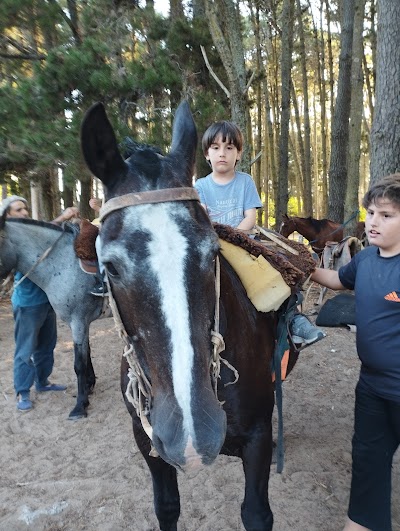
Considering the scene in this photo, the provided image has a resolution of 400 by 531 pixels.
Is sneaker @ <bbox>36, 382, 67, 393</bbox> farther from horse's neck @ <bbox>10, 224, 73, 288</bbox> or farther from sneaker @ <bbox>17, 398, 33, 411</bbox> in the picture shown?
horse's neck @ <bbox>10, 224, 73, 288</bbox>

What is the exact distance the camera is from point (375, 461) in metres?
2.08

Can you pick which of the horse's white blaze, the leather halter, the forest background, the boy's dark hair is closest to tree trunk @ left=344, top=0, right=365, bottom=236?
the forest background

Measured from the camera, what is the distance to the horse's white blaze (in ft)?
4.02

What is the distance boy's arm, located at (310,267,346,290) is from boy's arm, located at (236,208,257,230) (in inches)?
20.1

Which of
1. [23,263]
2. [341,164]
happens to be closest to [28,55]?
[23,263]

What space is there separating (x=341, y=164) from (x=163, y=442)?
1001 cm

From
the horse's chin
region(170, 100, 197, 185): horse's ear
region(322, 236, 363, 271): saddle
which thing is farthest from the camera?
region(322, 236, 363, 271): saddle

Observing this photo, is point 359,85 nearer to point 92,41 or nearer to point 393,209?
point 92,41

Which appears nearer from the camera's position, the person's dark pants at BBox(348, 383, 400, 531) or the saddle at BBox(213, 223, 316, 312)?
the saddle at BBox(213, 223, 316, 312)

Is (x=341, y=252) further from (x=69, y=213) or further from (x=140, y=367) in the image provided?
(x=140, y=367)

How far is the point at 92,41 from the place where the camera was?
21.3 feet

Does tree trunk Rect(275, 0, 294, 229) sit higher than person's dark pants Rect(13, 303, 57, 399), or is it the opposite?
tree trunk Rect(275, 0, 294, 229)

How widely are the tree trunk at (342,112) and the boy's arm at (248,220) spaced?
815 centimetres

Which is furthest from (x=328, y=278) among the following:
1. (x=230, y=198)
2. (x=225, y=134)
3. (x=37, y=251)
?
(x=37, y=251)
